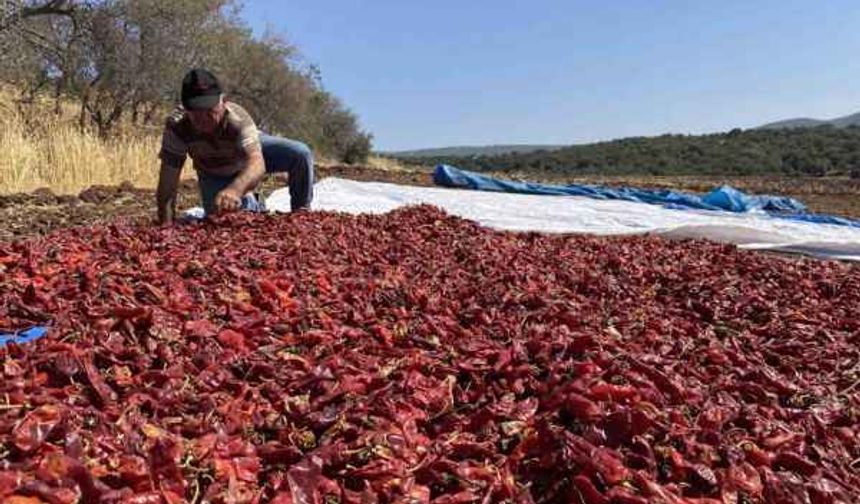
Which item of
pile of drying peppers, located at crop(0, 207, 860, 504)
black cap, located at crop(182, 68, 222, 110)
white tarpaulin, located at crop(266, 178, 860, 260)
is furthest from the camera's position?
white tarpaulin, located at crop(266, 178, 860, 260)

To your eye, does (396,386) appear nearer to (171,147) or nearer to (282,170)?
(171,147)

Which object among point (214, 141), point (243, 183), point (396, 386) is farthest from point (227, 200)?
point (396, 386)

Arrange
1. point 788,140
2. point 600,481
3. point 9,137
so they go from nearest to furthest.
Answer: point 600,481, point 9,137, point 788,140

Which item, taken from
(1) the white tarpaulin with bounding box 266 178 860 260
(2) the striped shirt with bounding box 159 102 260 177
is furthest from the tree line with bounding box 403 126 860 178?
(2) the striped shirt with bounding box 159 102 260 177

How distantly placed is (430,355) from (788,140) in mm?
52984

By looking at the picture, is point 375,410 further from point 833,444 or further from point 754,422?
point 833,444

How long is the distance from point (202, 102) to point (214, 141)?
90 centimetres

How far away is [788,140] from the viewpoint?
50.5 meters

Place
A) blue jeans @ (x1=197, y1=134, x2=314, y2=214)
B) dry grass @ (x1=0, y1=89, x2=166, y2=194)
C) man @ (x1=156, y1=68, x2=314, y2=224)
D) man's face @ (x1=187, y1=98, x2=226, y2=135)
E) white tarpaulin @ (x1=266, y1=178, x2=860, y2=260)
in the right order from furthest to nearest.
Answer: dry grass @ (x1=0, y1=89, x2=166, y2=194) < white tarpaulin @ (x1=266, y1=178, x2=860, y2=260) < blue jeans @ (x1=197, y1=134, x2=314, y2=214) < man's face @ (x1=187, y1=98, x2=226, y2=135) < man @ (x1=156, y1=68, x2=314, y2=224)

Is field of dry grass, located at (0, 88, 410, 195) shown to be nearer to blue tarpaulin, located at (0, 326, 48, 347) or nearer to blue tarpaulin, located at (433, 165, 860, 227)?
blue tarpaulin, located at (433, 165, 860, 227)

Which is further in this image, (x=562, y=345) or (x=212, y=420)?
(x=562, y=345)

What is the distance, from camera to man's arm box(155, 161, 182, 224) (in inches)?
288

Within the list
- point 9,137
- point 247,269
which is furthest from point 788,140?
point 247,269

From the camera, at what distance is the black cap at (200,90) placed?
6.66m
